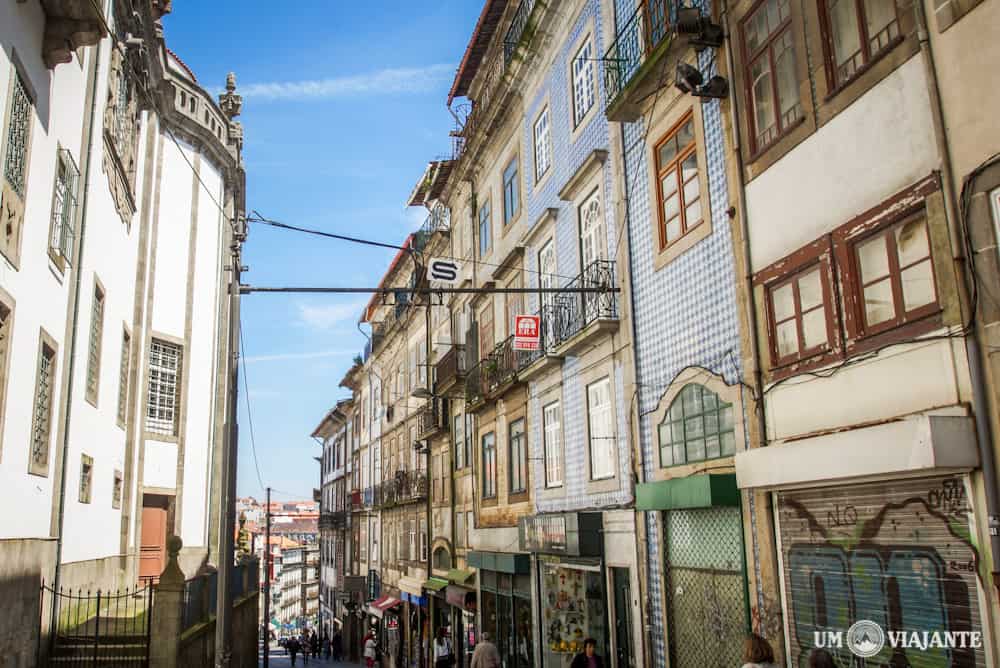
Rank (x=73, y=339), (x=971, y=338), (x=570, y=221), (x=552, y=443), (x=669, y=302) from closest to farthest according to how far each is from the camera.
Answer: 1. (x=971, y=338)
2. (x=669, y=302)
3. (x=73, y=339)
4. (x=570, y=221)
5. (x=552, y=443)

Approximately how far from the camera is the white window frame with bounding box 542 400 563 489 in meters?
17.4

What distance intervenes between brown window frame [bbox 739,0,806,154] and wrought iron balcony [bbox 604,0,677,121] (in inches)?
46.4

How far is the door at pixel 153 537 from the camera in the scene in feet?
65.3

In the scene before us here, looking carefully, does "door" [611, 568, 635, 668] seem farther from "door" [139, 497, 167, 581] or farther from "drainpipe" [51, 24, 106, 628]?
"door" [139, 497, 167, 581]

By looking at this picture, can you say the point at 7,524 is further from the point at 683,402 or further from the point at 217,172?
the point at 217,172

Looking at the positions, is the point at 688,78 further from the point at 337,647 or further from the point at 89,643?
the point at 337,647

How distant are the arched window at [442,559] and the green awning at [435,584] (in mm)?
499

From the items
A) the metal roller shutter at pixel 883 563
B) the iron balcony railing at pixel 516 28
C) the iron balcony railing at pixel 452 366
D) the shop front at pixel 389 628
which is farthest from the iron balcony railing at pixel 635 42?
the shop front at pixel 389 628

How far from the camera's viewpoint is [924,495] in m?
7.64

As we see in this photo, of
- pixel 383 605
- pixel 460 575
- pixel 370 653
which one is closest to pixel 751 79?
pixel 460 575

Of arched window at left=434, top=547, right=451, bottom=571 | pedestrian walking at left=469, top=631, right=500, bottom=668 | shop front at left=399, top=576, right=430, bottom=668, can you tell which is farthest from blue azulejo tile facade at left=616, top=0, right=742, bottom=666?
shop front at left=399, top=576, right=430, bottom=668

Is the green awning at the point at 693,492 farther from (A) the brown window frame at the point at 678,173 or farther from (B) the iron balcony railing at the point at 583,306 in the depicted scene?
(A) the brown window frame at the point at 678,173

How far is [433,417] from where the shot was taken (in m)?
28.5

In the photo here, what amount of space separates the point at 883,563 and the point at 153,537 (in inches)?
657
